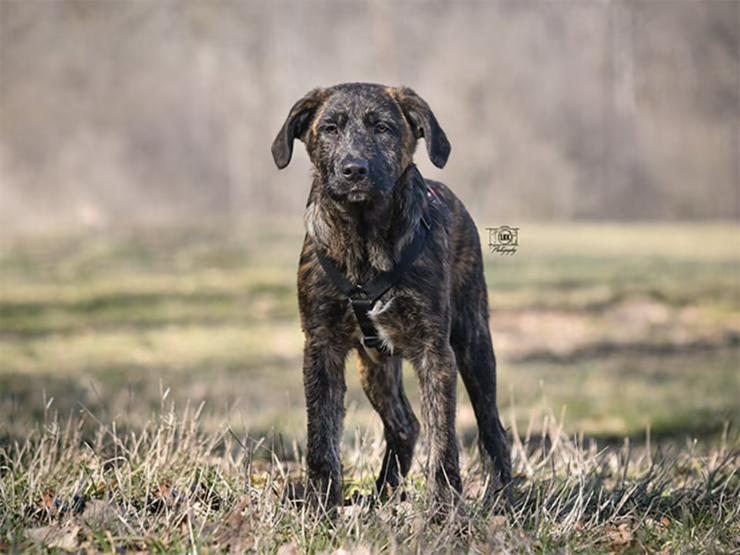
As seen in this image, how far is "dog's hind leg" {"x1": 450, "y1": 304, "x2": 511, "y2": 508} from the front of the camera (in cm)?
607

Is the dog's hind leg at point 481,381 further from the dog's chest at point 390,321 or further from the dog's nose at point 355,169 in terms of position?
the dog's nose at point 355,169

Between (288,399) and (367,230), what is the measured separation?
70.1 inches

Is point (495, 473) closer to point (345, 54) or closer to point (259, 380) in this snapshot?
point (259, 380)

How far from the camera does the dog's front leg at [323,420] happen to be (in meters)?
5.42

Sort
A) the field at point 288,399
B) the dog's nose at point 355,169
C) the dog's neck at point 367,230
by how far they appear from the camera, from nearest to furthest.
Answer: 1. the field at point 288,399
2. the dog's nose at point 355,169
3. the dog's neck at point 367,230

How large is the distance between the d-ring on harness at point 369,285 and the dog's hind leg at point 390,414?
28.0 inches

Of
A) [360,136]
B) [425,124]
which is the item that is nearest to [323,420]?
[360,136]

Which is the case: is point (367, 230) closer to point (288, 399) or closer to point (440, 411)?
point (440, 411)

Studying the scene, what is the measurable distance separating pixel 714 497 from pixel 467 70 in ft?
115

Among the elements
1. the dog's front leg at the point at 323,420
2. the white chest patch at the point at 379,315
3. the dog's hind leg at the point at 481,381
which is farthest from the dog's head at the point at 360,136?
the dog's hind leg at the point at 481,381

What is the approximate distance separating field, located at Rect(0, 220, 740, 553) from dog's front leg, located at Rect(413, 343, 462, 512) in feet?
0.44

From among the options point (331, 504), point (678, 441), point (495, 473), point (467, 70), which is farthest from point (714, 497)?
point (467, 70)

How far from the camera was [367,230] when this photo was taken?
5477 millimetres

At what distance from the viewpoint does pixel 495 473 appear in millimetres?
6000
